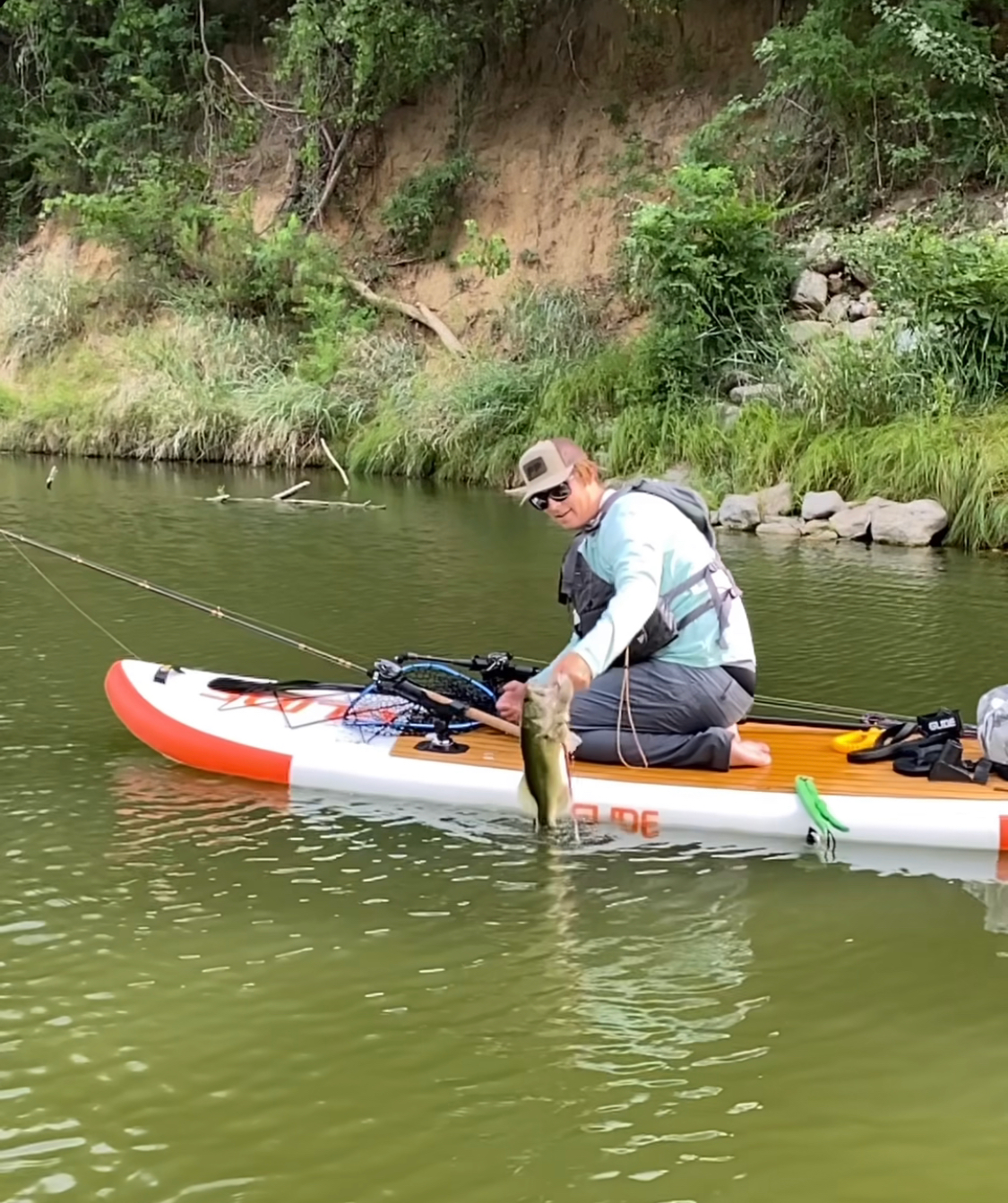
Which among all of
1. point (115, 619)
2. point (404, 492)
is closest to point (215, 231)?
point (404, 492)

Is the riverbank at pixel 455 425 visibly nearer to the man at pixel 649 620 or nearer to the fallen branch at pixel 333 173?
the fallen branch at pixel 333 173

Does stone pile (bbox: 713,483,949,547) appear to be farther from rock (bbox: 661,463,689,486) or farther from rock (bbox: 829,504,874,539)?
rock (bbox: 661,463,689,486)

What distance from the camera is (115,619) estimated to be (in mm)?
8719

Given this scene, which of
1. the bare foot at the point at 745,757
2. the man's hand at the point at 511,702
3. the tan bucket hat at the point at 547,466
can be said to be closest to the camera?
the tan bucket hat at the point at 547,466

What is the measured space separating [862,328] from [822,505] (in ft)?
9.08

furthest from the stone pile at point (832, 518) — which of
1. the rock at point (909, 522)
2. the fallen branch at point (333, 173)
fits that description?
the fallen branch at point (333, 173)

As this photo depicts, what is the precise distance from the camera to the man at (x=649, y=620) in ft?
15.5

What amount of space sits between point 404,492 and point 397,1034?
12.4 metres

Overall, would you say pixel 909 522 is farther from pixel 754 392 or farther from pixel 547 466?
pixel 547 466

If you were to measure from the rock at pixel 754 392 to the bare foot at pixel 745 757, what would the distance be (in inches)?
363

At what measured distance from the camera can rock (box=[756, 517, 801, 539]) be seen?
1255 cm

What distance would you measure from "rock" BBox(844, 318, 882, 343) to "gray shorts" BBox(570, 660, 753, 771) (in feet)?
31.5

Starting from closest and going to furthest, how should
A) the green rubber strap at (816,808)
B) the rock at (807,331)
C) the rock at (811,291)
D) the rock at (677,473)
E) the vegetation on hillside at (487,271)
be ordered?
the green rubber strap at (816,808), the vegetation on hillside at (487,271), the rock at (677,473), the rock at (807,331), the rock at (811,291)

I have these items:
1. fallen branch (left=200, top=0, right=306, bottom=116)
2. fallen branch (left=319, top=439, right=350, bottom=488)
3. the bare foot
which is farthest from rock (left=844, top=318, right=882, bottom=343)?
fallen branch (left=200, top=0, right=306, bottom=116)
